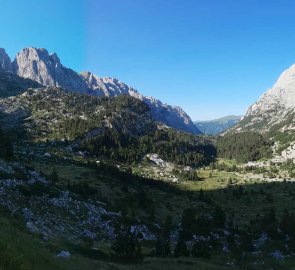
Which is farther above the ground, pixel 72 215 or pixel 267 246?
pixel 72 215

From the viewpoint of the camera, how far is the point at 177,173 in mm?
168750

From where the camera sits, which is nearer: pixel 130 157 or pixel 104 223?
pixel 104 223

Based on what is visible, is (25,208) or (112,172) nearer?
(25,208)

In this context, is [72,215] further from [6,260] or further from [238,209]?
[238,209]

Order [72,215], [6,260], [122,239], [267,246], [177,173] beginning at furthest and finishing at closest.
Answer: [177,173] → [267,246] → [72,215] → [122,239] → [6,260]

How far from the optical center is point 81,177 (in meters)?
97.4

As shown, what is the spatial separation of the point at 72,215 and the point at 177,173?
11962cm

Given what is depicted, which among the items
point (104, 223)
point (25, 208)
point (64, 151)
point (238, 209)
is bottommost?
point (238, 209)

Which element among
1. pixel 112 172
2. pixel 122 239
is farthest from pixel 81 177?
pixel 122 239

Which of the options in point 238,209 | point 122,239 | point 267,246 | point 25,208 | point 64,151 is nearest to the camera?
point 122,239

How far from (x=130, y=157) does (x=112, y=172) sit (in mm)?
62435

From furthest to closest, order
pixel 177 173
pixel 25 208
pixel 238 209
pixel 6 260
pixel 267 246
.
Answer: pixel 177 173
pixel 238 209
pixel 267 246
pixel 25 208
pixel 6 260

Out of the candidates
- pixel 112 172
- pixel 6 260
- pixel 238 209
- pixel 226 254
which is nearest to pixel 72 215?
pixel 226 254

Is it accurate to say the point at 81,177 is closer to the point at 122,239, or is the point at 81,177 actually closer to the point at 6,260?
the point at 122,239
